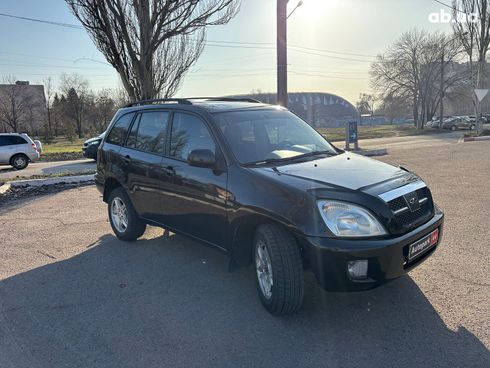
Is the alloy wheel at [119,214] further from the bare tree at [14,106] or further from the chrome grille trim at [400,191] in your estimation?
the bare tree at [14,106]

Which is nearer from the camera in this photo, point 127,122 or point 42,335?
point 42,335

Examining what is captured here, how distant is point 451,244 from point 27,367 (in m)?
4.55

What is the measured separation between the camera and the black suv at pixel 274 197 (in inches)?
115

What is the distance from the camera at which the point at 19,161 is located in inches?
707

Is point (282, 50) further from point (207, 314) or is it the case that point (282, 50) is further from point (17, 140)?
point (17, 140)

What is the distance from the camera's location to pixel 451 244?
4.76m

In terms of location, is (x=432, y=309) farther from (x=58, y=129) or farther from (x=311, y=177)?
(x=58, y=129)

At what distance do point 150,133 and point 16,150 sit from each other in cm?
1603

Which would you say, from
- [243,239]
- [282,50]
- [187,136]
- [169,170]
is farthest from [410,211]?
[282,50]

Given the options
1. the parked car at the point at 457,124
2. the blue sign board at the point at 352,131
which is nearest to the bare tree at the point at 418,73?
the parked car at the point at 457,124

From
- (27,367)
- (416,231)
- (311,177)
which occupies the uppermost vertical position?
(311,177)

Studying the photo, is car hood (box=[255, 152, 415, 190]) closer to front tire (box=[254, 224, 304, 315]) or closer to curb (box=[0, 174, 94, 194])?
front tire (box=[254, 224, 304, 315])

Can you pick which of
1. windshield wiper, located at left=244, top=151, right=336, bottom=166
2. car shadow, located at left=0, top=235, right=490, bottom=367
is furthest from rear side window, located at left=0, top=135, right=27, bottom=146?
windshield wiper, located at left=244, top=151, right=336, bottom=166

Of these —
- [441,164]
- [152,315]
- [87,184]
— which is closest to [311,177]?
[152,315]
